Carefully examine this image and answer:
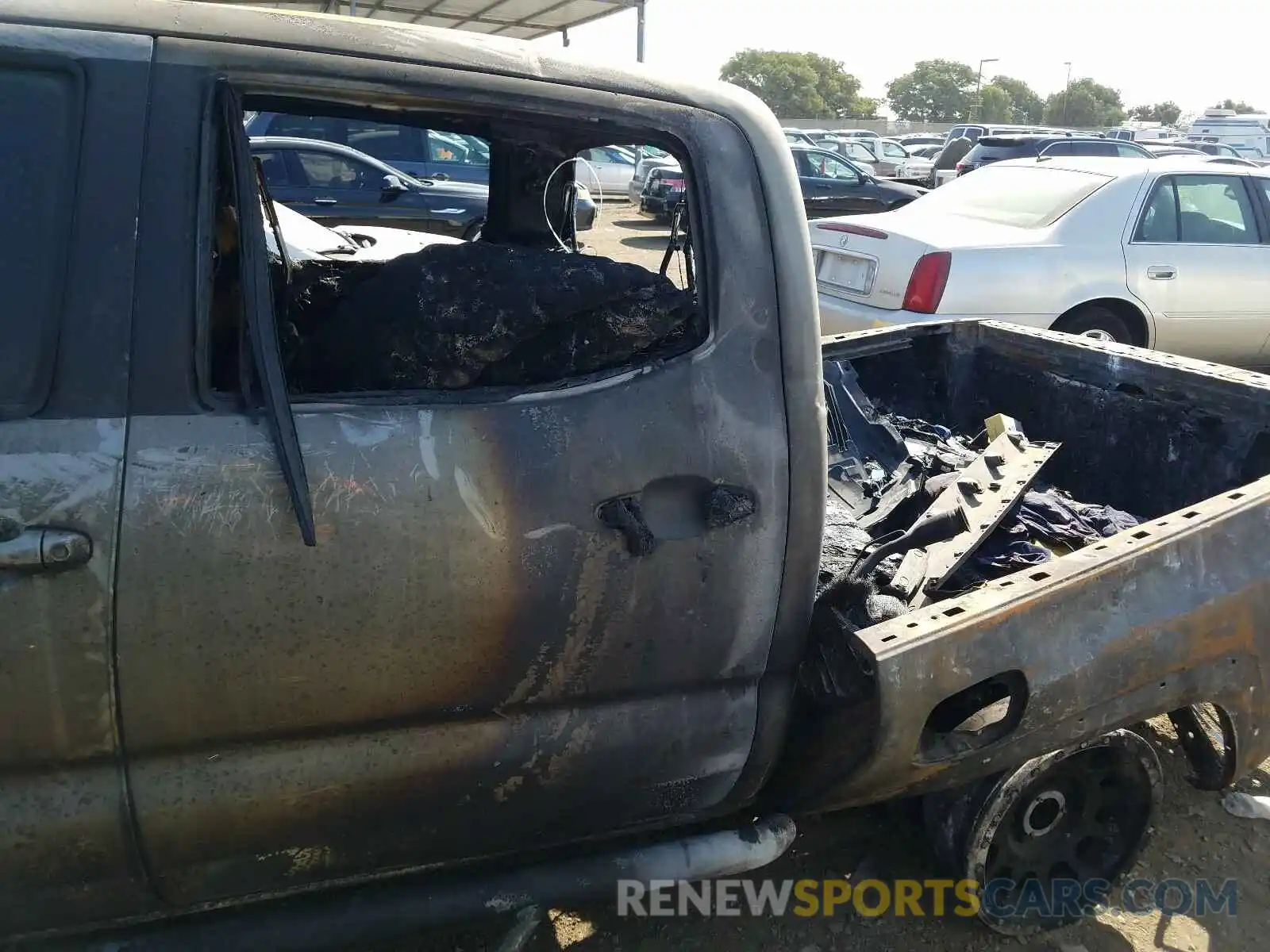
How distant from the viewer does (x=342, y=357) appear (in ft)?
6.43

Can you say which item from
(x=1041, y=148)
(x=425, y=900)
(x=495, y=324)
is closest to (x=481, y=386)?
(x=495, y=324)

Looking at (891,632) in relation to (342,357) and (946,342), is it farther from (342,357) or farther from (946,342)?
(946,342)

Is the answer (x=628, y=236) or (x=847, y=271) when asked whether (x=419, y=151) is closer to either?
(x=628, y=236)

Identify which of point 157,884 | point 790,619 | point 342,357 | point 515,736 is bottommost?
point 157,884

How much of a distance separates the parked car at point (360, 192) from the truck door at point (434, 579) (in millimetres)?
7640

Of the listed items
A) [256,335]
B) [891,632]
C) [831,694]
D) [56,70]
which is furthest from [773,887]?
[56,70]

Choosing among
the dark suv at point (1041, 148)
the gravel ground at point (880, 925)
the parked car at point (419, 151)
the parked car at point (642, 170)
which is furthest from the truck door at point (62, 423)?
the parked car at point (642, 170)

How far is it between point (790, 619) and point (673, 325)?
0.66 m

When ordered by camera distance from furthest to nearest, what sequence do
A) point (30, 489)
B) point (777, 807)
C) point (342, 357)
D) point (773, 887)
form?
point (773, 887) → point (777, 807) → point (342, 357) → point (30, 489)

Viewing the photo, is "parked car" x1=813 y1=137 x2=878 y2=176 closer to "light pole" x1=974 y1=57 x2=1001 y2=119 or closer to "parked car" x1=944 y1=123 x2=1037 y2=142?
"parked car" x1=944 y1=123 x2=1037 y2=142

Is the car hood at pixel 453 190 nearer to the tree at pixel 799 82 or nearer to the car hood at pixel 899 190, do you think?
the car hood at pixel 899 190

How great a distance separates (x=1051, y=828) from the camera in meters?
2.56

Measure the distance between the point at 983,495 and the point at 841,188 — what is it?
14199mm

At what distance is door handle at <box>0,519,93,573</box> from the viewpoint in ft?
4.72
